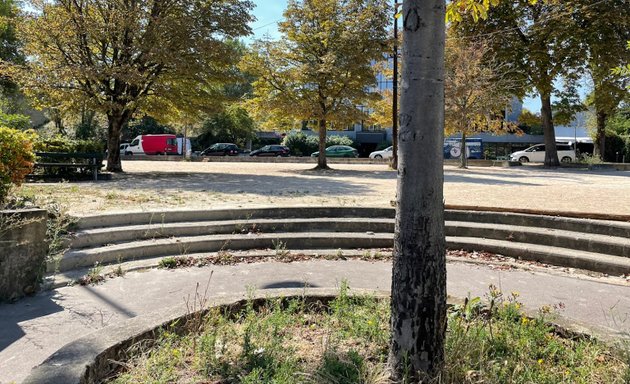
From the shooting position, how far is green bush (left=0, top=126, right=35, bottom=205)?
16.8ft

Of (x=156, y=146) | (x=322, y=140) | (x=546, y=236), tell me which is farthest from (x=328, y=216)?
(x=156, y=146)

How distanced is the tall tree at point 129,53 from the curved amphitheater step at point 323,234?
9.84m

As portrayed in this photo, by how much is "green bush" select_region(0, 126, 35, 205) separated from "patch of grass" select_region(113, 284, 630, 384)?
336cm

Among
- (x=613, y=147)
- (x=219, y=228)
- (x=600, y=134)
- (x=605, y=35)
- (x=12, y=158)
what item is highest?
(x=605, y=35)

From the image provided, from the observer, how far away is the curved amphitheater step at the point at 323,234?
639cm

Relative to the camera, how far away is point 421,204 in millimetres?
2652

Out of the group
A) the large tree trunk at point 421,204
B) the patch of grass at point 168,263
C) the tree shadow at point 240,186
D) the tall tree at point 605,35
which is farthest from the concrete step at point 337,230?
the tall tree at point 605,35

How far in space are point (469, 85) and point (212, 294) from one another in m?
24.2

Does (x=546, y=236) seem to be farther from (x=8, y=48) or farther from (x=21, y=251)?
(x=8, y=48)

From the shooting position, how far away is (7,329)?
4.01 m

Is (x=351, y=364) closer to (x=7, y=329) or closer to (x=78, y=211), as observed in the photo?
(x=7, y=329)

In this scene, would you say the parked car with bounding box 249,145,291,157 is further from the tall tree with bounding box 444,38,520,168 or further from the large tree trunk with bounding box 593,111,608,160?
the large tree trunk with bounding box 593,111,608,160

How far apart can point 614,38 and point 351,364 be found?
30.8m

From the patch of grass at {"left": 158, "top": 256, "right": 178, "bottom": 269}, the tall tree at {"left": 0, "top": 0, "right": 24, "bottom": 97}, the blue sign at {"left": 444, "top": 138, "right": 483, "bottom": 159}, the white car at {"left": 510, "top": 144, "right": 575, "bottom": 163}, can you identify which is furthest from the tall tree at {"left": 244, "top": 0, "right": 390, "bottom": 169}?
the white car at {"left": 510, "top": 144, "right": 575, "bottom": 163}
